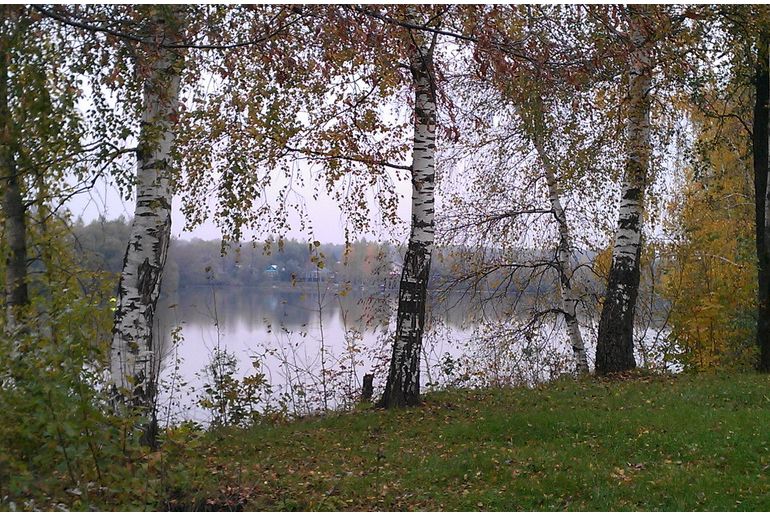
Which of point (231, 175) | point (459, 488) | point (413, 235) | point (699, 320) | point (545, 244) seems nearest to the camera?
point (459, 488)

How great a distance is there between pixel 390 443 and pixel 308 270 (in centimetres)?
344

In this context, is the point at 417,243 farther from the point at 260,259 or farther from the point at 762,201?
the point at 762,201

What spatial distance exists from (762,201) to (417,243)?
6.11 meters

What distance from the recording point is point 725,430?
6.69m

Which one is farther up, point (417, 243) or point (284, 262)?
point (417, 243)

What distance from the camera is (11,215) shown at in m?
6.67

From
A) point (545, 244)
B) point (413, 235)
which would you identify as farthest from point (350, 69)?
point (545, 244)

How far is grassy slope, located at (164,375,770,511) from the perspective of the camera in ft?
17.0

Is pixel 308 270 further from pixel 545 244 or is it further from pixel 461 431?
pixel 545 244

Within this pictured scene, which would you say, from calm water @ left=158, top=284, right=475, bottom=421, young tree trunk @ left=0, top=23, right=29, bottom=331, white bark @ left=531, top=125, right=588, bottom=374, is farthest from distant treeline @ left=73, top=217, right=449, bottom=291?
white bark @ left=531, top=125, right=588, bottom=374

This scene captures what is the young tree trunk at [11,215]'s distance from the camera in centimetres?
498

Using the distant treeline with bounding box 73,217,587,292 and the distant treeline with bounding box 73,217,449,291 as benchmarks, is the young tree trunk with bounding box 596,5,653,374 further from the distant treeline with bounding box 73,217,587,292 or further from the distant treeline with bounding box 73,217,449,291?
the distant treeline with bounding box 73,217,449,291

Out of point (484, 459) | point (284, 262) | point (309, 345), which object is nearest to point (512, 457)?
point (484, 459)

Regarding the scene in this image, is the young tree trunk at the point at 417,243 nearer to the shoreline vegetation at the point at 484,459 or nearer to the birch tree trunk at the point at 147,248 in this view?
the shoreline vegetation at the point at 484,459
